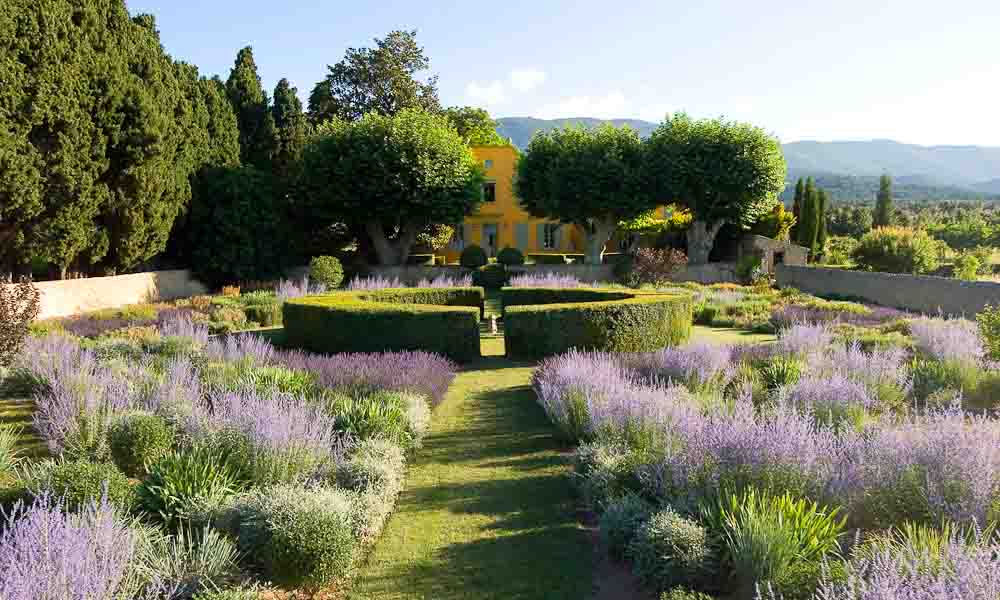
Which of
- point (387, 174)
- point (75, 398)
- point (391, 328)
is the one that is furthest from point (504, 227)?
point (75, 398)

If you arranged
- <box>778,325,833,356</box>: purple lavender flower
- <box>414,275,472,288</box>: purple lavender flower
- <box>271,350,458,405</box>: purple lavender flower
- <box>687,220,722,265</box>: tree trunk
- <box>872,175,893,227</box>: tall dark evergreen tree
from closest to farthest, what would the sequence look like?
<box>271,350,458,405</box>: purple lavender flower < <box>778,325,833,356</box>: purple lavender flower < <box>414,275,472,288</box>: purple lavender flower < <box>687,220,722,265</box>: tree trunk < <box>872,175,893,227</box>: tall dark evergreen tree

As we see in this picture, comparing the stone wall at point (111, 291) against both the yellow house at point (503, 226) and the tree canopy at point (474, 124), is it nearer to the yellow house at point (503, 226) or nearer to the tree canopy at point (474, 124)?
the yellow house at point (503, 226)

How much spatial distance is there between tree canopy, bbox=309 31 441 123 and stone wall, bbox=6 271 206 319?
19193 mm

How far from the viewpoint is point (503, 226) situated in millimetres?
42094

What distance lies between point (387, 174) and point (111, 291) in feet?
36.2

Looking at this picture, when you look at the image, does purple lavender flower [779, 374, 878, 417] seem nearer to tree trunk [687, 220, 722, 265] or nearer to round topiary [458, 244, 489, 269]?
round topiary [458, 244, 489, 269]

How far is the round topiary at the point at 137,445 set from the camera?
604 centimetres

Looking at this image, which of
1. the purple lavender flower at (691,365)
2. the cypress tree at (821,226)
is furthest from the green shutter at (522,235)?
the purple lavender flower at (691,365)

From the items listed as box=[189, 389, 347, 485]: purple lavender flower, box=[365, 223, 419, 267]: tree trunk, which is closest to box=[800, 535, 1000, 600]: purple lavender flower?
box=[189, 389, 347, 485]: purple lavender flower

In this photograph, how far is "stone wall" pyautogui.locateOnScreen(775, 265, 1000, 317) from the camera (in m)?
18.2

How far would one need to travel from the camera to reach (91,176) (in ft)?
60.6

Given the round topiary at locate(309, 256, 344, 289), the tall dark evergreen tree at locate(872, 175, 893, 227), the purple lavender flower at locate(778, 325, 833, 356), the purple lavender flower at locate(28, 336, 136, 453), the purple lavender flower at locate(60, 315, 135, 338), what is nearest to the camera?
the purple lavender flower at locate(28, 336, 136, 453)

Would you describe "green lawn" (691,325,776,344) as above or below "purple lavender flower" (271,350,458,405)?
below

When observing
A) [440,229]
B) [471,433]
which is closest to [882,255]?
[440,229]
